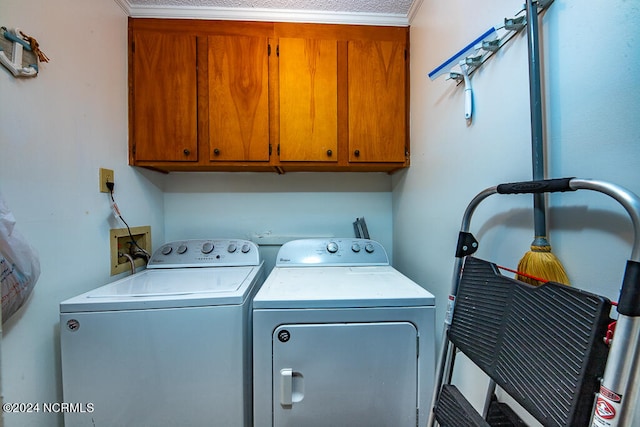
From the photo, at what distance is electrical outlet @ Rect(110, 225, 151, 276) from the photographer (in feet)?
4.42

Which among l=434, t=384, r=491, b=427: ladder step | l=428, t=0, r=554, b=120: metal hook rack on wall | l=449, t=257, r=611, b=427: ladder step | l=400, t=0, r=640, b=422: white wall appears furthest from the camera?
l=428, t=0, r=554, b=120: metal hook rack on wall

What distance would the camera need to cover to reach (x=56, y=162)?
1030 mm

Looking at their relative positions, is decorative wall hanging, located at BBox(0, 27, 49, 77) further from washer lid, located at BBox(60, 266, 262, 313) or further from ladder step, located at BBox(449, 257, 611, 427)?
ladder step, located at BBox(449, 257, 611, 427)

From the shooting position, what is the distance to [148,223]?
64.5 inches

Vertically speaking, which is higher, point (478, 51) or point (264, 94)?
point (264, 94)

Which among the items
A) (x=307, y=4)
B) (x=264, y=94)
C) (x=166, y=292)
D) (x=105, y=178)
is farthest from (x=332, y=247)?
(x=307, y=4)

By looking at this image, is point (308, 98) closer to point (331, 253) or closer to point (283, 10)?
point (283, 10)

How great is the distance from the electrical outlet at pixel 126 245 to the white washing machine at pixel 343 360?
0.97 metres

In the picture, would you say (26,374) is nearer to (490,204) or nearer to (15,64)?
(15,64)

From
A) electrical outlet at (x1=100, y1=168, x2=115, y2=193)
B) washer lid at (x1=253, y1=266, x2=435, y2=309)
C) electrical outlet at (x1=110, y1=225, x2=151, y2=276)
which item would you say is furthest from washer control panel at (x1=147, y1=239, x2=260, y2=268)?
electrical outlet at (x1=100, y1=168, x2=115, y2=193)

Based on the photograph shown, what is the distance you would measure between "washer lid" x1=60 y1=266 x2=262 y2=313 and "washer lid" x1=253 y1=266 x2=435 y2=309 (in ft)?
0.44

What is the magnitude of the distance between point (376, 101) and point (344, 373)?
1.47m

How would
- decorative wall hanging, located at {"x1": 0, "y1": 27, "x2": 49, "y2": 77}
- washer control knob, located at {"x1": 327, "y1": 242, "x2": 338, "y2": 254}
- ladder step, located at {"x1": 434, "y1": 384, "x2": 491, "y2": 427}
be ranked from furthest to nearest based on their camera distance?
1. washer control knob, located at {"x1": 327, "y1": 242, "x2": 338, "y2": 254}
2. decorative wall hanging, located at {"x1": 0, "y1": 27, "x2": 49, "y2": 77}
3. ladder step, located at {"x1": 434, "y1": 384, "x2": 491, "y2": 427}

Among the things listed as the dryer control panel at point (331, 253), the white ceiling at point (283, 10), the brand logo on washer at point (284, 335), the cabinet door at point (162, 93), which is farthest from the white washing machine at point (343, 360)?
the white ceiling at point (283, 10)
